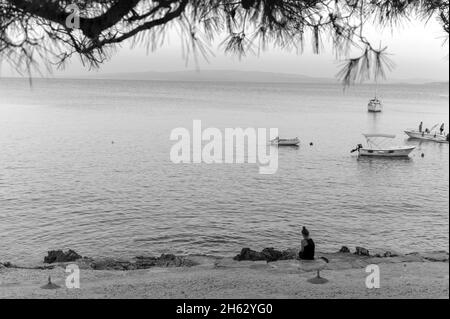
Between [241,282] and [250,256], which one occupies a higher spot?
[241,282]

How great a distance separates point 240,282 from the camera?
1112cm

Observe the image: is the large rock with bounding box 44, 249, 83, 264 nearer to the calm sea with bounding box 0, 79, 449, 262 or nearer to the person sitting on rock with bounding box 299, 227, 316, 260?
the calm sea with bounding box 0, 79, 449, 262

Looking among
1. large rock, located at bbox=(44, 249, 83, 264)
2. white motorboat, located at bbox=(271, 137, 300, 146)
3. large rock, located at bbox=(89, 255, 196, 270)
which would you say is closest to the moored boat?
white motorboat, located at bbox=(271, 137, 300, 146)

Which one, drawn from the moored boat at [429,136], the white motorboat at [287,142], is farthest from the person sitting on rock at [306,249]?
the moored boat at [429,136]

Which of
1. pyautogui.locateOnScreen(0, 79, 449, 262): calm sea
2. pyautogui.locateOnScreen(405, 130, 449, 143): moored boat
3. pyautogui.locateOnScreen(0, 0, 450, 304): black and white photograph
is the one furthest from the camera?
pyautogui.locateOnScreen(405, 130, 449, 143): moored boat

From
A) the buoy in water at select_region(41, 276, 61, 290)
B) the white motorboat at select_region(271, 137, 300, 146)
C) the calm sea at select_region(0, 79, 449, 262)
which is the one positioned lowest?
the calm sea at select_region(0, 79, 449, 262)

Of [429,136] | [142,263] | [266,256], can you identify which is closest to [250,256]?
[266,256]

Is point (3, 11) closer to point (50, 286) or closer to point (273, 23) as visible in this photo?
point (273, 23)

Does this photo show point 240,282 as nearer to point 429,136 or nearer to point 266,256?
point 266,256

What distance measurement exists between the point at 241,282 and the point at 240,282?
0.09 feet

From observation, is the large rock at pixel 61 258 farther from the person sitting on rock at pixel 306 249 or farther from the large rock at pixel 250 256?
the person sitting on rock at pixel 306 249

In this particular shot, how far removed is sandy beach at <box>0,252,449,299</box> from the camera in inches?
394

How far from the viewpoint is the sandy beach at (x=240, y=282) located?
1002 cm

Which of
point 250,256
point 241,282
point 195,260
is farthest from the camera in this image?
point 195,260
